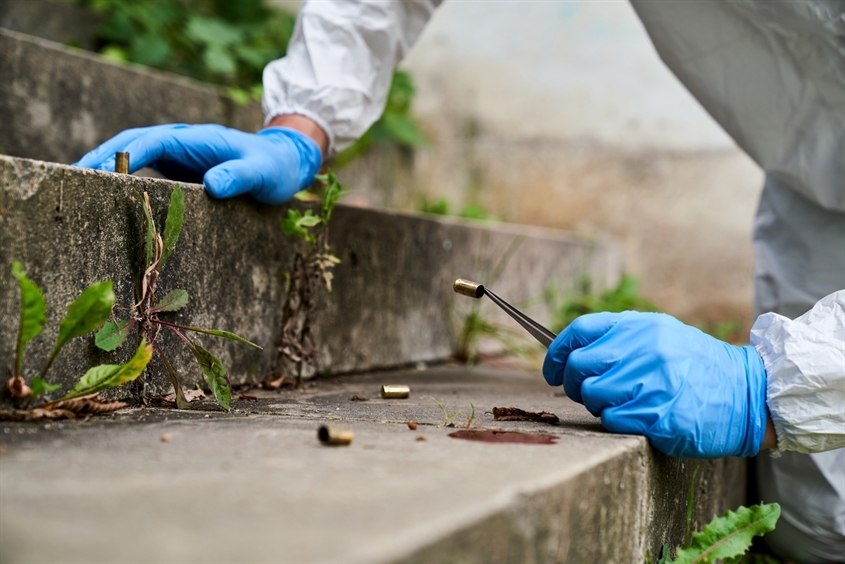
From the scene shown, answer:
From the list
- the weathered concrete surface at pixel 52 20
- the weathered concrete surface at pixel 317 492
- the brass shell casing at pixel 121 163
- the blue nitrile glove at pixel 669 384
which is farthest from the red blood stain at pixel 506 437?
the weathered concrete surface at pixel 52 20

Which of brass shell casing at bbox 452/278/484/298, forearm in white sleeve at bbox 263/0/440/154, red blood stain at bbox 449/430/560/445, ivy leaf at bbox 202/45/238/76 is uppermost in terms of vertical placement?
ivy leaf at bbox 202/45/238/76

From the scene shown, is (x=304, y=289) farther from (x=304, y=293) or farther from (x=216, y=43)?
(x=216, y=43)

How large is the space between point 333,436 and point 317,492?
0.19 meters

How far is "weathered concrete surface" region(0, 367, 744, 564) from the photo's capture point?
595mm

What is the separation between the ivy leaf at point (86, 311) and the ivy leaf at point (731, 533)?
958 mm

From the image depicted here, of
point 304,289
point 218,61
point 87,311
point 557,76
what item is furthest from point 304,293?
point 557,76

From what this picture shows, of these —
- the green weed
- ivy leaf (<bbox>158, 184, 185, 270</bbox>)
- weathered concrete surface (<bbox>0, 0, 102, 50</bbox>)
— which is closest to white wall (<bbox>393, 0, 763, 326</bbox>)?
weathered concrete surface (<bbox>0, 0, 102, 50</bbox>)

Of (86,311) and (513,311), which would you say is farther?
(513,311)

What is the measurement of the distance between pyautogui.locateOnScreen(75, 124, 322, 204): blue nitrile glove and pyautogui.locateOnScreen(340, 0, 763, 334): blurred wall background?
2.55 m

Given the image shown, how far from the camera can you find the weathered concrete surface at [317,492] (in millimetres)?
595

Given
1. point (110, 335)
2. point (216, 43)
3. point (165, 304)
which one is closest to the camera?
point (110, 335)

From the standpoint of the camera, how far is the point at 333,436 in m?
0.90

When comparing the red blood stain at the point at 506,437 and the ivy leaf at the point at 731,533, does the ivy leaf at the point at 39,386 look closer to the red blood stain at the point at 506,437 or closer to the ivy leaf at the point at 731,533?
the red blood stain at the point at 506,437

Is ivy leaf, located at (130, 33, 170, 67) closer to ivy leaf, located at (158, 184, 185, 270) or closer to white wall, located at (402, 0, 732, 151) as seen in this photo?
white wall, located at (402, 0, 732, 151)
